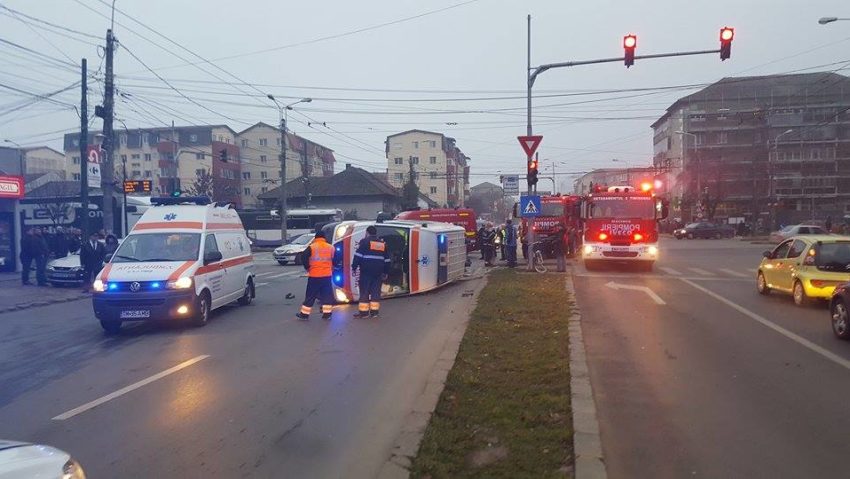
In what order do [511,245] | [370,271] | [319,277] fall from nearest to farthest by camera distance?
[370,271] → [319,277] → [511,245]

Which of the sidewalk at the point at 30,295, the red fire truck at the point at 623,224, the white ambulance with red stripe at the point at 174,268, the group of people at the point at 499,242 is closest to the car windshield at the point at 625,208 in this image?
the red fire truck at the point at 623,224

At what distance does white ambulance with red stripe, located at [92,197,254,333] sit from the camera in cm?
1198

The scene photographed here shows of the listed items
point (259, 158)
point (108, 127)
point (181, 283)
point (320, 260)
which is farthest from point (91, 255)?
point (259, 158)

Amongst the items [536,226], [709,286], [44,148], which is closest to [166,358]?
[709,286]

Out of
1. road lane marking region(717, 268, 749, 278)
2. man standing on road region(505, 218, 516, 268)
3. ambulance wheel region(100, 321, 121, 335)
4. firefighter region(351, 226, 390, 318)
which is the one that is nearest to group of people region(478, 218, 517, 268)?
man standing on road region(505, 218, 516, 268)

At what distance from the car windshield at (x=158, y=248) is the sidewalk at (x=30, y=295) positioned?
216 inches

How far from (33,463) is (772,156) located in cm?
7518

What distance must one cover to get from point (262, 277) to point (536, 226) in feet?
43.1

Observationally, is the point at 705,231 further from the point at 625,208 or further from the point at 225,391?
the point at 225,391

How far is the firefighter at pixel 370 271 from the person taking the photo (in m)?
13.0

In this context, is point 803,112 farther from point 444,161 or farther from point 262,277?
point 262,277

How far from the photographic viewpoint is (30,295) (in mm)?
19219

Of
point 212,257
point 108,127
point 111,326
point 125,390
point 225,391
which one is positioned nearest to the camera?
point 225,391

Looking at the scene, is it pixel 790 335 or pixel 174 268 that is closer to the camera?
pixel 790 335
